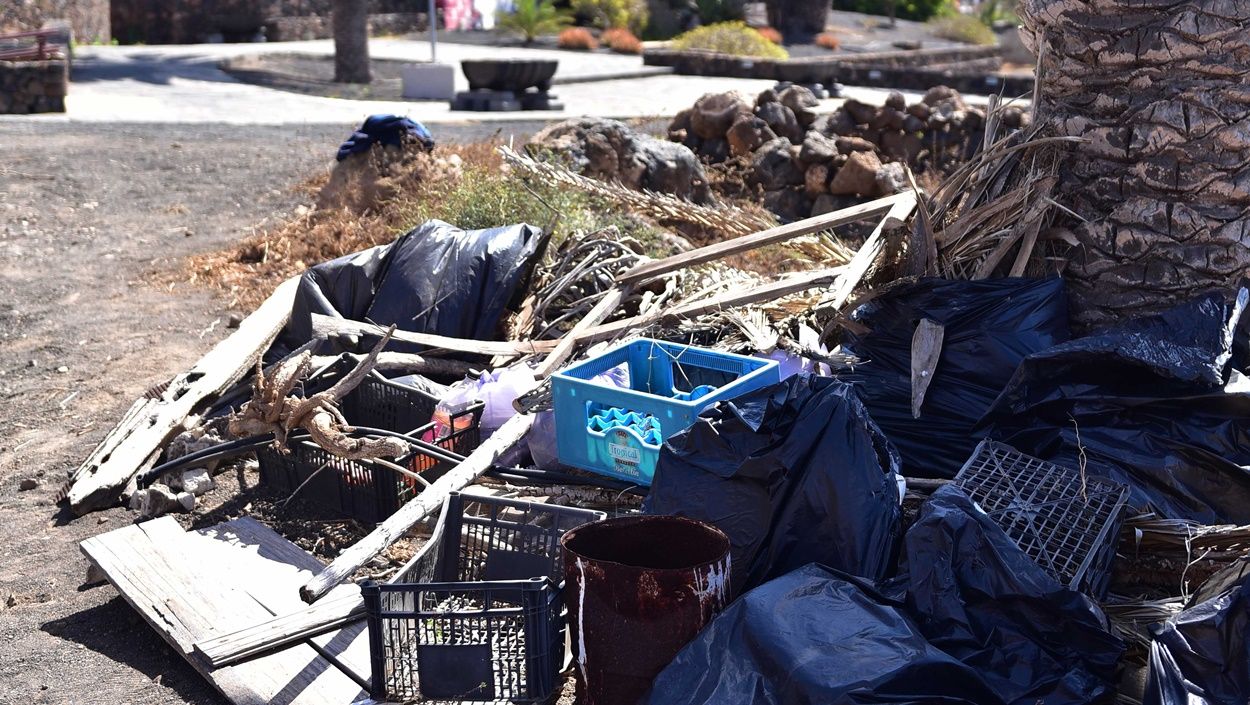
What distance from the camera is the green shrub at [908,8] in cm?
3478

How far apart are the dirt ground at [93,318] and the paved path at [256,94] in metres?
1.22

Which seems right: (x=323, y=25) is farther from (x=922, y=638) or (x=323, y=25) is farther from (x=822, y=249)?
(x=922, y=638)

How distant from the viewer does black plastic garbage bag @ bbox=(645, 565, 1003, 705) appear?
2.42 m

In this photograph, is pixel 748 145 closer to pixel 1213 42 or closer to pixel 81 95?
pixel 1213 42

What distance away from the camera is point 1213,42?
3.92 m

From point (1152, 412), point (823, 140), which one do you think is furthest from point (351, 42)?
point (1152, 412)

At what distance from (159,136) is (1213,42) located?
39.6 feet

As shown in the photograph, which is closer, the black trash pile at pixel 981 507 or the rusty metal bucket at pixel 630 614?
the black trash pile at pixel 981 507

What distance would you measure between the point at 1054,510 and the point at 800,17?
27469 millimetres

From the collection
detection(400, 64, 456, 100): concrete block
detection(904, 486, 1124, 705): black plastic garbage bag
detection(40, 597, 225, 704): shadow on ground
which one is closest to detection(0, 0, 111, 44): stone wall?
detection(400, 64, 456, 100): concrete block

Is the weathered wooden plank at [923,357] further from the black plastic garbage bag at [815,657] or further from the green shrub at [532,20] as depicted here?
the green shrub at [532,20]

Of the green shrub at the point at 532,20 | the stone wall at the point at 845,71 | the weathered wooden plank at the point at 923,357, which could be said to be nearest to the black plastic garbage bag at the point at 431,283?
the weathered wooden plank at the point at 923,357

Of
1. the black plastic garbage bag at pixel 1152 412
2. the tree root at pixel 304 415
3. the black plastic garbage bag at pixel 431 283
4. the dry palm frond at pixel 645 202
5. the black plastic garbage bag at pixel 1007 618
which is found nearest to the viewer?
the black plastic garbage bag at pixel 1007 618

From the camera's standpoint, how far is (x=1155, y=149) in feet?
13.3
